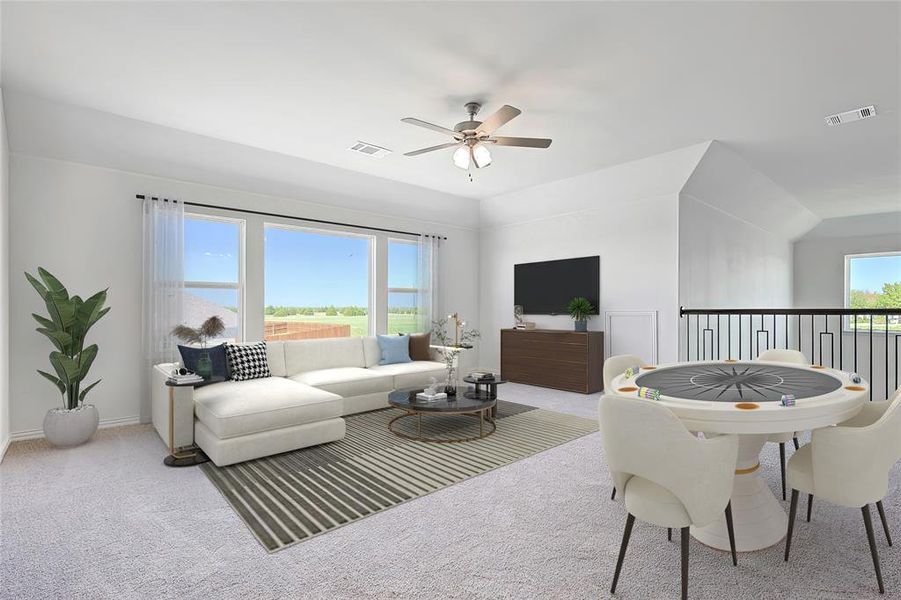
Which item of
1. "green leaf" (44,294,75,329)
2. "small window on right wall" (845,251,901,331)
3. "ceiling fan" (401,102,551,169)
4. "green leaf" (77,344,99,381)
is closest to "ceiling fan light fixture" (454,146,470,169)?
"ceiling fan" (401,102,551,169)

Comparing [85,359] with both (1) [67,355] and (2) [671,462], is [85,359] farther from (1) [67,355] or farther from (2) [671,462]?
(2) [671,462]

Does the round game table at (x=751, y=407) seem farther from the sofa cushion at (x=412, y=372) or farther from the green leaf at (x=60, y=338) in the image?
the green leaf at (x=60, y=338)

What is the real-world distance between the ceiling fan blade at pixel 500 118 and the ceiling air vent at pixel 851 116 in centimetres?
317

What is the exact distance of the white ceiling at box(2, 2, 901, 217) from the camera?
9.00 ft

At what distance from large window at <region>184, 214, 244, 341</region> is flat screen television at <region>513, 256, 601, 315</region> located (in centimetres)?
423

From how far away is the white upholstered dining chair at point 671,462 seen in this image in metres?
1.72

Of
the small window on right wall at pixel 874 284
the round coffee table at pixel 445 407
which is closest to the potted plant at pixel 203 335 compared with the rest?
the round coffee table at pixel 445 407

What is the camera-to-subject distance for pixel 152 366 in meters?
4.59

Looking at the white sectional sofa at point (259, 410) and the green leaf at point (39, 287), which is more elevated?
the green leaf at point (39, 287)

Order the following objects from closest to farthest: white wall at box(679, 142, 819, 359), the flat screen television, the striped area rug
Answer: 1. the striped area rug
2. white wall at box(679, 142, 819, 359)
3. the flat screen television

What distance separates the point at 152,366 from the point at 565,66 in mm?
4773

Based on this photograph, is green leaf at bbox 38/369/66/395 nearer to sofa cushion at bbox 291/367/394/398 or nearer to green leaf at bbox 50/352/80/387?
green leaf at bbox 50/352/80/387

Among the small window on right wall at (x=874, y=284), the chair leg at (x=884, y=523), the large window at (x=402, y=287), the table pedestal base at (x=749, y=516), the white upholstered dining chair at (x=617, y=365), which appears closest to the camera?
the chair leg at (x=884, y=523)

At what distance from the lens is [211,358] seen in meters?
4.31
